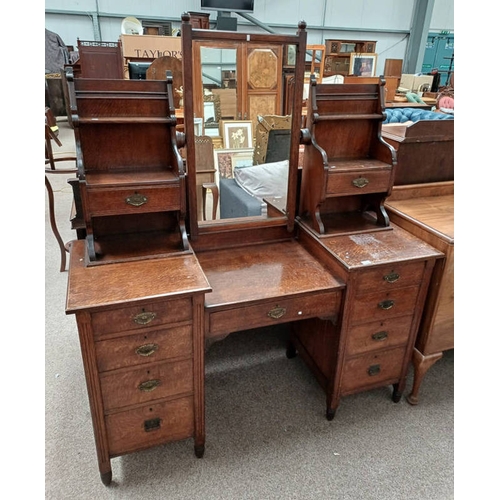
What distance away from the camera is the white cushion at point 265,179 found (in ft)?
6.12

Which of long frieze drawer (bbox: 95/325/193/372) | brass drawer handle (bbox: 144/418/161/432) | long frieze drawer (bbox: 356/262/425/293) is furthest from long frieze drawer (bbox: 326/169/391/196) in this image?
brass drawer handle (bbox: 144/418/161/432)

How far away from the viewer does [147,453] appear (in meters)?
1.68

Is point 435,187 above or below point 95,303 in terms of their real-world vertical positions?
above

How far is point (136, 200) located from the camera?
1.42m

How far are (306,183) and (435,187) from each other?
785 mm

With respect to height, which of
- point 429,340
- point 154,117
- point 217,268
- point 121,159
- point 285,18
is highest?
point 285,18

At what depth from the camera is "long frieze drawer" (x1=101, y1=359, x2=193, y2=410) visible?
1385 mm

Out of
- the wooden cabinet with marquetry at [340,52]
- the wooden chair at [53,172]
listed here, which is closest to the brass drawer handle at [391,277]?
the wooden chair at [53,172]

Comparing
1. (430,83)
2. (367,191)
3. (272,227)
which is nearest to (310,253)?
(272,227)

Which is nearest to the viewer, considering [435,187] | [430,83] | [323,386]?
[323,386]

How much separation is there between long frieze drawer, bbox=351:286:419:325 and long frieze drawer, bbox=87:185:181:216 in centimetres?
81

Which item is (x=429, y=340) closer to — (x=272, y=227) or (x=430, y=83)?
(x=272, y=227)

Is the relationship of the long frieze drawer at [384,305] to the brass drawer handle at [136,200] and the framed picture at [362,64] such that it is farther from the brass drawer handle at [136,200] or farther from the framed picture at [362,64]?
the framed picture at [362,64]

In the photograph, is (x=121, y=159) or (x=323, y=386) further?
(x=323, y=386)
